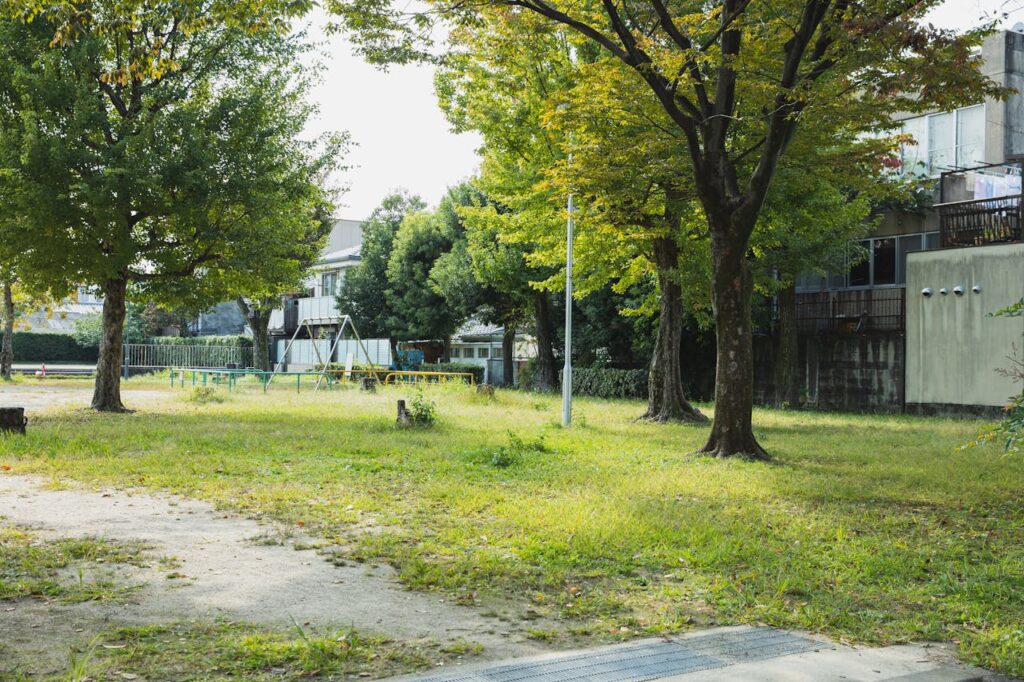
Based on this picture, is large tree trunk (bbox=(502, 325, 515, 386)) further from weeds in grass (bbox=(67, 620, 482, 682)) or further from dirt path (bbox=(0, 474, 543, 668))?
weeds in grass (bbox=(67, 620, 482, 682))

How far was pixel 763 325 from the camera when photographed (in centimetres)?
2745

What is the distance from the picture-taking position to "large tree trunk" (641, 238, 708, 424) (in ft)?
67.2

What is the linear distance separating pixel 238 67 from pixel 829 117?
45.2 feet

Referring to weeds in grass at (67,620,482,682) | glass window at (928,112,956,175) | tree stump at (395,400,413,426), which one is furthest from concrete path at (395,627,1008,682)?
glass window at (928,112,956,175)

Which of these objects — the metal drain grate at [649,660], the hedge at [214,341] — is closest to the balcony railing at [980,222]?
the metal drain grate at [649,660]

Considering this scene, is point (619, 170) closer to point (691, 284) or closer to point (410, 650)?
point (691, 284)

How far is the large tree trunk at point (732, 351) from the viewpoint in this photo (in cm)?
1375

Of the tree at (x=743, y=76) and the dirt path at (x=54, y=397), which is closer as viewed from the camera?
the tree at (x=743, y=76)

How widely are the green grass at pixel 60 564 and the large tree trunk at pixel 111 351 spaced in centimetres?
1375

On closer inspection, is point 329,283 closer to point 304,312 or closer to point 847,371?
point 304,312

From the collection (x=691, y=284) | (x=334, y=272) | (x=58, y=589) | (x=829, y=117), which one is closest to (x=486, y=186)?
(x=691, y=284)

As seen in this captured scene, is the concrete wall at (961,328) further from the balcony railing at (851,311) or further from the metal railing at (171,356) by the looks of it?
the metal railing at (171,356)

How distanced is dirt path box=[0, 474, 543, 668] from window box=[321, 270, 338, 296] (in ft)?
153

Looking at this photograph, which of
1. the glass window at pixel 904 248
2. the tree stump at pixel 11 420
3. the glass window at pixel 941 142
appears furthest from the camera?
the glass window at pixel 941 142
